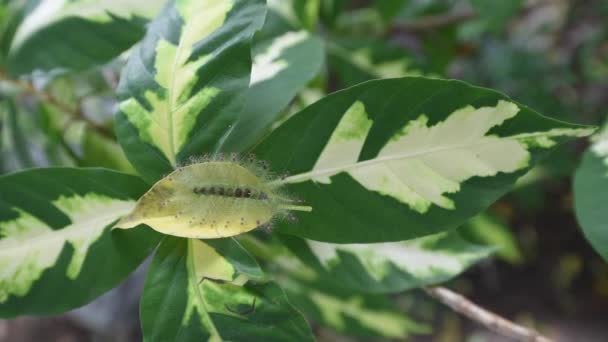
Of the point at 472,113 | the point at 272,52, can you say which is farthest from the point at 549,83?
the point at 472,113

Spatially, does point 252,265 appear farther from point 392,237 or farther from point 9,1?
point 9,1

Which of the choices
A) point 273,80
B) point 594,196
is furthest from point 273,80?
point 594,196

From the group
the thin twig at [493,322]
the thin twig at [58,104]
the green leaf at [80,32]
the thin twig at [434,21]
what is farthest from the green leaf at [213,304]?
the thin twig at [434,21]

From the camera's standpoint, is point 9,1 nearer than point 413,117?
No

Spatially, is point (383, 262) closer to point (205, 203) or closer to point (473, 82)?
point (205, 203)

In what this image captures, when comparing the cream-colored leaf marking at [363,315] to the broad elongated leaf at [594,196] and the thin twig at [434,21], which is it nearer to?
the broad elongated leaf at [594,196]
